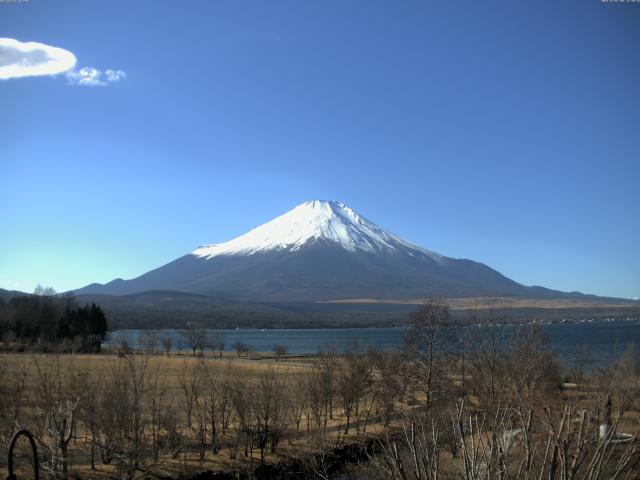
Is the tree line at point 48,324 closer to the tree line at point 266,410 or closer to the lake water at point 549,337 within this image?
the lake water at point 549,337

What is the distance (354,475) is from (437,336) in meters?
7.48

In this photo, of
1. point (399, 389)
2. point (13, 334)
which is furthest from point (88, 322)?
point (399, 389)

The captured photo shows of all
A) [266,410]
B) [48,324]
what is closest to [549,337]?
[266,410]

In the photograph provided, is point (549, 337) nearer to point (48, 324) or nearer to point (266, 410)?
point (266, 410)

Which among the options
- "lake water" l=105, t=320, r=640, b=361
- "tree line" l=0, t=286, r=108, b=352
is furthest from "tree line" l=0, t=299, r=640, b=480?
"tree line" l=0, t=286, r=108, b=352

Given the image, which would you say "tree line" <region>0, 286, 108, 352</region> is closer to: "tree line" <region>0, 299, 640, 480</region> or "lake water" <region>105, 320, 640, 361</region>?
"lake water" <region>105, 320, 640, 361</region>

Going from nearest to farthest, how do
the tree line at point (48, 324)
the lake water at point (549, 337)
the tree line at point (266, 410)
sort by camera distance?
the tree line at point (266, 410), the lake water at point (549, 337), the tree line at point (48, 324)

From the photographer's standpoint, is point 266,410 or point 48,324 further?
point 48,324

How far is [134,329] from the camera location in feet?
616

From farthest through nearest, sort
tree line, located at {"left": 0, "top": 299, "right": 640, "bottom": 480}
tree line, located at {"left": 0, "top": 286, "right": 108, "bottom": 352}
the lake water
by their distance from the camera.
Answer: tree line, located at {"left": 0, "top": 286, "right": 108, "bottom": 352}, the lake water, tree line, located at {"left": 0, "top": 299, "right": 640, "bottom": 480}

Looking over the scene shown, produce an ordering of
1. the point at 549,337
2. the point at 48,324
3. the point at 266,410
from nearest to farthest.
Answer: the point at 266,410, the point at 549,337, the point at 48,324

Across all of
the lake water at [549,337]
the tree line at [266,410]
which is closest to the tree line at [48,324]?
the lake water at [549,337]

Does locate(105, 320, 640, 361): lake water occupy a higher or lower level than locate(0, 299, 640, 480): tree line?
lower

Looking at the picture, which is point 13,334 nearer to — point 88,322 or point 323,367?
point 88,322
